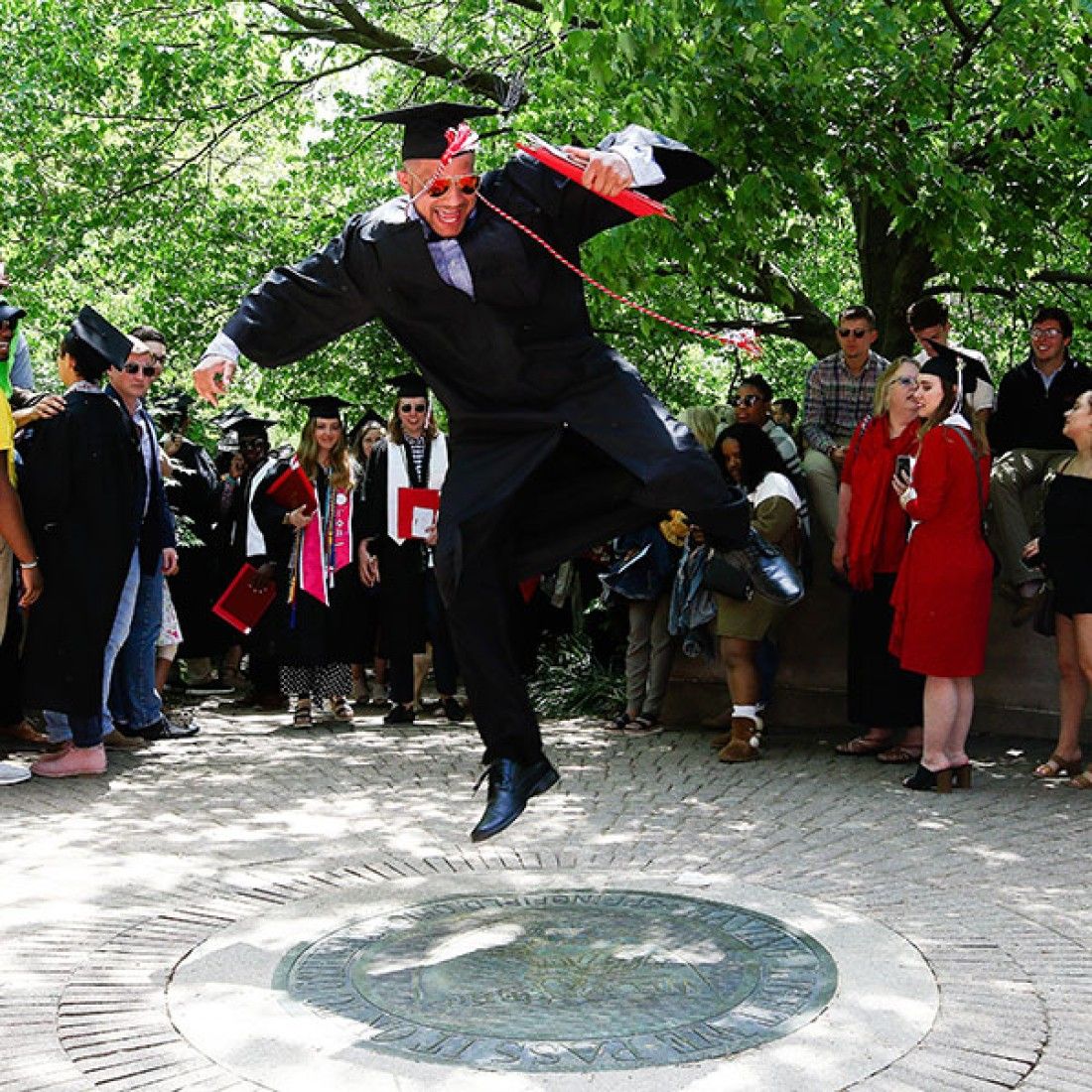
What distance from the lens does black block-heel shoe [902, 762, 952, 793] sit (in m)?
7.58

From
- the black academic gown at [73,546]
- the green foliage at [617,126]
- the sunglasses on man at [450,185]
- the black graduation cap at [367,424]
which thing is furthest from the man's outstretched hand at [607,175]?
the black graduation cap at [367,424]

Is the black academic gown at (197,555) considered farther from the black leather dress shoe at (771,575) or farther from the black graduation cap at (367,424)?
the black leather dress shoe at (771,575)

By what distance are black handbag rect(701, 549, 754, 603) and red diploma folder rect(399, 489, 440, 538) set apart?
1714 millimetres

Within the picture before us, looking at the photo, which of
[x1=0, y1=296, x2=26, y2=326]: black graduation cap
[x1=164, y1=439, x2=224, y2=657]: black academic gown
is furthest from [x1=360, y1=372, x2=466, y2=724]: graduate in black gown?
[x1=0, y1=296, x2=26, y2=326]: black graduation cap

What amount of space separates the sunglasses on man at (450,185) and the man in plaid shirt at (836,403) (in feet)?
14.7

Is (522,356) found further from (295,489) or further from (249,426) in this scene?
(249,426)

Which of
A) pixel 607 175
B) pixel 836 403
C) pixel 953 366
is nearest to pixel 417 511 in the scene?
pixel 836 403

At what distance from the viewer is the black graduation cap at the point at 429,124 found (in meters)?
4.82

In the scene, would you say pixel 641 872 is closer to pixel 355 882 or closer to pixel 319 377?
pixel 355 882

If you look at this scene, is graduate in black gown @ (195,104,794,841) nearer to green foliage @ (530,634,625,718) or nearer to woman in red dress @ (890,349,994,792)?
woman in red dress @ (890,349,994,792)

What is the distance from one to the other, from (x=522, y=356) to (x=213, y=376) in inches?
38.7

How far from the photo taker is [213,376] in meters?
4.89

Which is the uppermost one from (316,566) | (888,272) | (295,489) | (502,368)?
(888,272)

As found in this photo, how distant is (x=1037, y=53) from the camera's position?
9.12m
